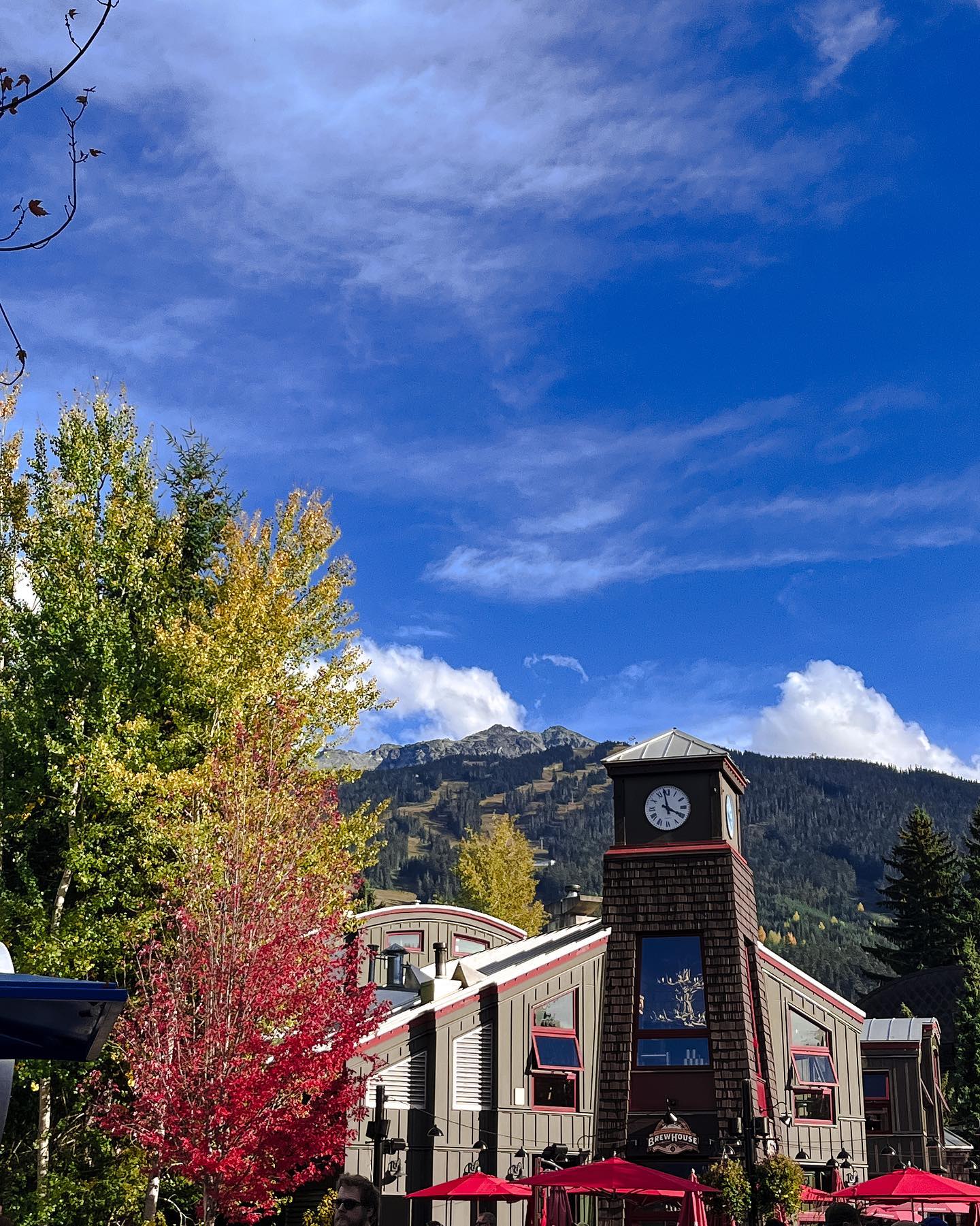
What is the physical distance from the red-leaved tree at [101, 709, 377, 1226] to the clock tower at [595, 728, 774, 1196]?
9.29 m

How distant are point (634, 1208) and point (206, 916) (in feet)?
43.1

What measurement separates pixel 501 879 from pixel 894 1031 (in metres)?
28.0

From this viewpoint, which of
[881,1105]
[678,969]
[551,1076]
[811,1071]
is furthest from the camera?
[881,1105]

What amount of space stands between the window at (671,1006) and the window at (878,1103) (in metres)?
12.1

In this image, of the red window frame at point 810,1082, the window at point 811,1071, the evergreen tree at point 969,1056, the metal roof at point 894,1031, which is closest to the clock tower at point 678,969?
the red window frame at point 810,1082

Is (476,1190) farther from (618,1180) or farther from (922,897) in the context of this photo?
(922,897)

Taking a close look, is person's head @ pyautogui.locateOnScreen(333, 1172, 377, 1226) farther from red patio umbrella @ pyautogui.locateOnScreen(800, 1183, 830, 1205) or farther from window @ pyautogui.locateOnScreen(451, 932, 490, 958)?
window @ pyautogui.locateOnScreen(451, 932, 490, 958)

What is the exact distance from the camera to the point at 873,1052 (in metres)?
35.6

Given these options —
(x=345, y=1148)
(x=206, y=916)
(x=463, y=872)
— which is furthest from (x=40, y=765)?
(x=463, y=872)

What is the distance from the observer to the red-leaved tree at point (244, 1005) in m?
16.0

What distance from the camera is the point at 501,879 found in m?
61.5

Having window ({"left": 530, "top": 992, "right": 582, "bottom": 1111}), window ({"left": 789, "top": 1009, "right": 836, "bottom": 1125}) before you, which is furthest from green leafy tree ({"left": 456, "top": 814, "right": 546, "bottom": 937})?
window ({"left": 530, "top": 992, "right": 582, "bottom": 1111})

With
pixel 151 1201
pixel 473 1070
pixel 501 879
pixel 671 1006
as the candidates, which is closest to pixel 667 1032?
pixel 671 1006

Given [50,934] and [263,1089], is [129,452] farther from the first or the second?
[263,1089]
